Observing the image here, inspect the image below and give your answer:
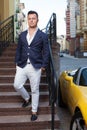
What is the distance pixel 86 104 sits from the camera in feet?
21.3

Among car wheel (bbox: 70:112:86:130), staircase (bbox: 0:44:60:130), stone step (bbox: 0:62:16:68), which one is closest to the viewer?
car wheel (bbox: 70:112:86:130)

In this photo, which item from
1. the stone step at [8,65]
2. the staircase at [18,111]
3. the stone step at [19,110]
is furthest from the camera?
the stone step at [8,65]

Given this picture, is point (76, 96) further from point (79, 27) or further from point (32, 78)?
point (79, 27)

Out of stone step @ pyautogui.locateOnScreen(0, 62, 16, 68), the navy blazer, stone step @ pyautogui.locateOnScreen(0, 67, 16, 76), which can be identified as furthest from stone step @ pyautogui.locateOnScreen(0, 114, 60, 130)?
stone step @ pyautogui.locateOnScreen(0, 62, 16, 68)

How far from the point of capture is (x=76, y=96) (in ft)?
24.9

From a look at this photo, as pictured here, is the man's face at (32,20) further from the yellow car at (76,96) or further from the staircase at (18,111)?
the staircase at (18,111)

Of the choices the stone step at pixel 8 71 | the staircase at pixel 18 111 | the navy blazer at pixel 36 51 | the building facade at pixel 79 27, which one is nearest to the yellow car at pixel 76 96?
the staircase at pixel 18 111

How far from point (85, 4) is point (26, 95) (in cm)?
5968

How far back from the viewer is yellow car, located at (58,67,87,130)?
21.1 ft

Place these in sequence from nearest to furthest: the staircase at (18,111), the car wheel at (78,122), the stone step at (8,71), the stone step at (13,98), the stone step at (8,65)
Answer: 1. the car wheel at (78,122)
2. the staircase at (18,111)
3. the stone step at (13,98)
4. the stone step at (8,71)
5. the stone step at (8,65)

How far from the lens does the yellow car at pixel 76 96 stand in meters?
6.43

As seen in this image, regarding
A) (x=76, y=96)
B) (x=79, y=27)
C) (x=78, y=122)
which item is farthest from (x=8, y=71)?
(x=79, y=27)

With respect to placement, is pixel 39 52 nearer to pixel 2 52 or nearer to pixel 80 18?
pixel 2 52

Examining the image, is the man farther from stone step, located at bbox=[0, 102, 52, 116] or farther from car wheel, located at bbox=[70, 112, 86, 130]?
car wheel, located at bbox=[70, 112, 86, 130]
